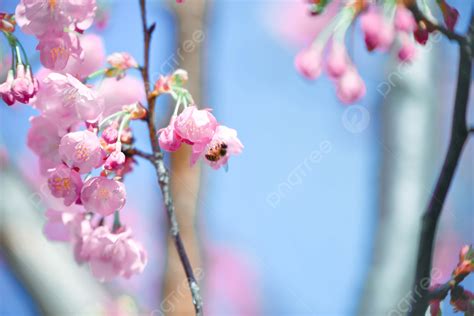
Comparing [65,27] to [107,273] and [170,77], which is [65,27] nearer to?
[170,77]

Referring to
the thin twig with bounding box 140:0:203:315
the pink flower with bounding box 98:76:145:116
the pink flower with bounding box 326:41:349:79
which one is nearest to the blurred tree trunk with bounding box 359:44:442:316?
the pink flower with bounding box 326:41:349:79

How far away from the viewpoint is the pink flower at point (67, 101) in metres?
0.68

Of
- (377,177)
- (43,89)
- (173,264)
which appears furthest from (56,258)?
(43,89)

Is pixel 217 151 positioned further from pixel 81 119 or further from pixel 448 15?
pixel 448 15

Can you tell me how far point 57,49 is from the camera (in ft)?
2.26

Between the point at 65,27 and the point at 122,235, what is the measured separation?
0.25m

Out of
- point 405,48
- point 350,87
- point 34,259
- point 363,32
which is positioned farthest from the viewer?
point 34,259

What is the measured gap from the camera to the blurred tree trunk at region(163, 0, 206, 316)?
1.41m

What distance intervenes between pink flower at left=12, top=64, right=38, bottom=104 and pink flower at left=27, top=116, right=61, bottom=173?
1.6 inches

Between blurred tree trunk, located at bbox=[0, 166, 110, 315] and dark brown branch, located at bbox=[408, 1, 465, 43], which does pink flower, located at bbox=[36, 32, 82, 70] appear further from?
blurred tree trunk, located at bbox=[0, 166, 110, 315]

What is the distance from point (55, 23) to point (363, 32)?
0.45m

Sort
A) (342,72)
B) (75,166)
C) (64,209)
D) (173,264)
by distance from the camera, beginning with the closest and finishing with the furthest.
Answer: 1. (75,166)
2. (64,209)
3. (342,72)
4. (173,264)

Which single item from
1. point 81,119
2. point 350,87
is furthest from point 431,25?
point 350,87

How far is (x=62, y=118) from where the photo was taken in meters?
0.71
